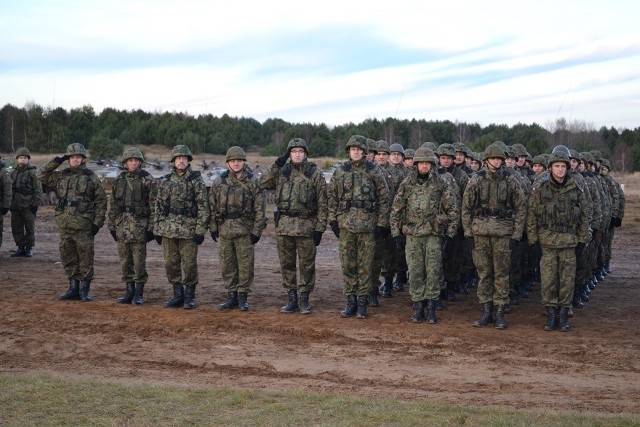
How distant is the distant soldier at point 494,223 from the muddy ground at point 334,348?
0.51 meters

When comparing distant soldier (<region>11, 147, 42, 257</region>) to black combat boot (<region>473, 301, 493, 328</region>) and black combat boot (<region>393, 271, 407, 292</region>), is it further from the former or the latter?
black combat boot (<region>473, 301, 493, 328</region>)

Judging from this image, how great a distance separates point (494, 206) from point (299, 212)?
2769mm

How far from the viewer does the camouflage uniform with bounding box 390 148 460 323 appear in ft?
35.1

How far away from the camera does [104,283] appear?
45.8 feet

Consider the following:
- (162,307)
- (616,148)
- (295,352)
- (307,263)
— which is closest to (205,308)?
(162,307)

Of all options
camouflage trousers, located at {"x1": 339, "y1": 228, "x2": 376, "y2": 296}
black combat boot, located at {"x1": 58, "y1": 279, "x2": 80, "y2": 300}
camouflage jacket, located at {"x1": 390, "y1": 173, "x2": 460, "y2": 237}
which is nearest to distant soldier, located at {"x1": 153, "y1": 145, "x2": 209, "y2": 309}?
black combat boot, located at {"x1": 58, "y1": 279, "x2": 80, "y2": 300}

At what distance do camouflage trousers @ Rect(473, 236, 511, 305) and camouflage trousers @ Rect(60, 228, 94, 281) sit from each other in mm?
5979

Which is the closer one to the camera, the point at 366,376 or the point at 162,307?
the point at 366,376

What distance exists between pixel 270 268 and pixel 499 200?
22.5ft

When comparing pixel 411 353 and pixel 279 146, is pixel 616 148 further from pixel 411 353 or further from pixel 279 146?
pixel 411 353

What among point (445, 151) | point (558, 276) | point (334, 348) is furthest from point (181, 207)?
point (558, 276)

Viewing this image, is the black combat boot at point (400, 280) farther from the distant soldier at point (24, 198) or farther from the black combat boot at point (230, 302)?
the distant soldier at point (24, 198)

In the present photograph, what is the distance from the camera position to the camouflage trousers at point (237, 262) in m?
11.4

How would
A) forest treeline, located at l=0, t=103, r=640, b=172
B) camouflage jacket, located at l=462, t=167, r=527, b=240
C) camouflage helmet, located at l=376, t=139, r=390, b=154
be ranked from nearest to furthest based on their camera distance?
camouflage jacket, located at l=462, t=167, r=527, b=240 → camouflage helmet, located at l=376, t=139, r=390, b=154 → forest treeline, located at l=0, t=103, r=640, b=172
